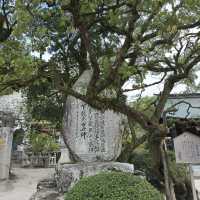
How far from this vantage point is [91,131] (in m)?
6.37

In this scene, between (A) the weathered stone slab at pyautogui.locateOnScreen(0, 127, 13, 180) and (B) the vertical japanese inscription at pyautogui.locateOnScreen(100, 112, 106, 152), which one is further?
(A) the weathered stone slab at pyautogui.locateOnScreen(0, 127, 13, 180)

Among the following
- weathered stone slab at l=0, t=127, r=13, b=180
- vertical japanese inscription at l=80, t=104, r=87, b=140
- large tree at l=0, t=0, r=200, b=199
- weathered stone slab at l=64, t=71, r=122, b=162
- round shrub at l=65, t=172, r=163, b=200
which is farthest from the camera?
weathered stone slab at l=0, t=127, r=13, b=180

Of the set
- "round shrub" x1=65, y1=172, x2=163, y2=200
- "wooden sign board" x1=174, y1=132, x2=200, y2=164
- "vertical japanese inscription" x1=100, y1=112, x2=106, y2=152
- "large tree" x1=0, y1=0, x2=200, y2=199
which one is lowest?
"round shrub" x1=65, y1=172, x2=163, y2=200

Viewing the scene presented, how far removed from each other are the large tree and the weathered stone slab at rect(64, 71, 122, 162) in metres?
0.49

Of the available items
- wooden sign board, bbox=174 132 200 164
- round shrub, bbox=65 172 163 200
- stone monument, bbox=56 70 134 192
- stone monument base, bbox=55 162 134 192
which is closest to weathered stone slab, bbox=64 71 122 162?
stone monument, bbox=56 70 134 192

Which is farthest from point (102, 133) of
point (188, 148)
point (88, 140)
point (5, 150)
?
point (5, 150)

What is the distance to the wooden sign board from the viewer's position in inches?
227

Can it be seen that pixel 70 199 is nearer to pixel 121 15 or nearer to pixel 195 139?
pixel 195 139

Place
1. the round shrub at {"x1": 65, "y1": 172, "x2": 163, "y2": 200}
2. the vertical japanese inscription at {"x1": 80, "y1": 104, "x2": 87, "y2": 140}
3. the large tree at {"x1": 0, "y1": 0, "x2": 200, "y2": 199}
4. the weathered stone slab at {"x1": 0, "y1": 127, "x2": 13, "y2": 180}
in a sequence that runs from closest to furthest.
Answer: the round shrub at {"x1": 65, "y1": 172, "x2": 163, "y2": 200}
the large tree at {"x1": 0, "y1": 0, "x2": 200, "y2": 199}
the vertical japanese inscription at {"x1": 80, "y1": 104, "x2": 87, "y2": 140}
the weathered stone slab at {"x1": 0, "y1": 127, "x2": 13, "y2": 180}

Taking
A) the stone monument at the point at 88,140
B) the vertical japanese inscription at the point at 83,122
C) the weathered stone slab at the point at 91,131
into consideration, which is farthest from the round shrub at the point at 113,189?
the vertical japanese inscription at the point at 83,122

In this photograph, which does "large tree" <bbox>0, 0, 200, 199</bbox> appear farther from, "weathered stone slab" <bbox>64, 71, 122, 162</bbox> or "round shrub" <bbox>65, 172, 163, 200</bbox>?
"round shrub" <bbox>65, 172, 163, 200</bbox>

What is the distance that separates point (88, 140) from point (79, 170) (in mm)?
768

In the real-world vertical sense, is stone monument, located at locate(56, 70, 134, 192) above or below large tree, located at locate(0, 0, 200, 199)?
below

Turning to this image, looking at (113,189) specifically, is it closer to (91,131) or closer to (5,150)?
(91,131)
